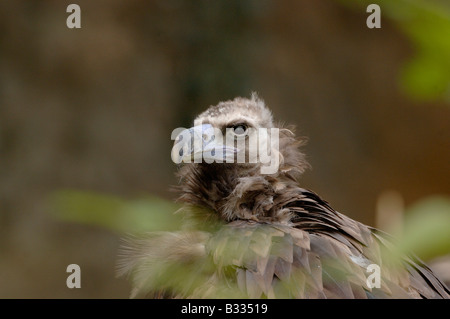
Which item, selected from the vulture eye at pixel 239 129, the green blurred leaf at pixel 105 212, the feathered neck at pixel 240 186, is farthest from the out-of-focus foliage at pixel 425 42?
the vulture eye at pixel 239 129

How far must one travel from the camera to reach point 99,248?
606 centimetres

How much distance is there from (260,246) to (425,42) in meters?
1.06

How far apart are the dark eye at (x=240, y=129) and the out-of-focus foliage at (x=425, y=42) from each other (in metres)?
1.63

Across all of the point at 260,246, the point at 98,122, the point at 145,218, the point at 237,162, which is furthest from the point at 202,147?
the point at 98,122

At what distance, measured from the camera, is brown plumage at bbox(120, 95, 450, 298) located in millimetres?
1444

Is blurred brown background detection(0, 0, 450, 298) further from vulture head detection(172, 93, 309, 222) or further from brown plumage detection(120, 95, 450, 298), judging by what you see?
brown plumage detection(120, 95, 450, 298)

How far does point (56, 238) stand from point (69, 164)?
72cm

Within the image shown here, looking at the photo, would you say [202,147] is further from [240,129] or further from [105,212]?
[105,212]

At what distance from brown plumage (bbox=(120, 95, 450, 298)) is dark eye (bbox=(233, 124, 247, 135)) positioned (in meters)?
0.02

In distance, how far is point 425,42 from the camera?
55 centimetres

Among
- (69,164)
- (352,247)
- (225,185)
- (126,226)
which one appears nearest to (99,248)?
(69,164)

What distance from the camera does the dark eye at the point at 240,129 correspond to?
2.24m

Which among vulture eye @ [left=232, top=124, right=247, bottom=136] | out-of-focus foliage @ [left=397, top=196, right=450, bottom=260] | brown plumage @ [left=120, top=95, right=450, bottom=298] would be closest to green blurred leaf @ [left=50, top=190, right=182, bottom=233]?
out-of-focus foliage @ [left=397, top=196, right=450, bottom=260]

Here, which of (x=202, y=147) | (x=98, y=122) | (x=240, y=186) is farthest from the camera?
(x=98, y=122)
